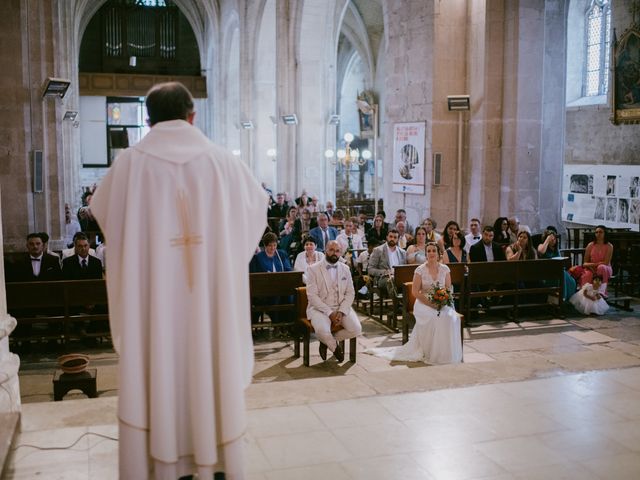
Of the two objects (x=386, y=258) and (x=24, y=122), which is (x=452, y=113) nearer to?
(x=386, y=258)

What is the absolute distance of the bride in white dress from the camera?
814cm

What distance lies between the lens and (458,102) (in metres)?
13.8

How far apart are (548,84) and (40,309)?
32.6 ft

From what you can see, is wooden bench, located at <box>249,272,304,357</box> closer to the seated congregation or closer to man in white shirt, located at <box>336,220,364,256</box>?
the seated congregation

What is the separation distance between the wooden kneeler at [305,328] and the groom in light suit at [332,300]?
72mm

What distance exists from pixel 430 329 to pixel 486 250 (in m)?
3.15

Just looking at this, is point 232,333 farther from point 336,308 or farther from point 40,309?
point 40,309

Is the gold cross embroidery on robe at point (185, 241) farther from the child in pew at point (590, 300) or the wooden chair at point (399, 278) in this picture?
Result: the child in pew at point (590, 300)

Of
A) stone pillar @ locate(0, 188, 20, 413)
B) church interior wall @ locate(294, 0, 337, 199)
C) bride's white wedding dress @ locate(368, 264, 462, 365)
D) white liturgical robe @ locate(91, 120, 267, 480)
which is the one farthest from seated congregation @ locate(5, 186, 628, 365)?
church interior wall @ locate(294, 0, 337, 199)

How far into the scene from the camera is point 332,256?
8.38 m

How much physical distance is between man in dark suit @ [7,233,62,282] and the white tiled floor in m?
4.95

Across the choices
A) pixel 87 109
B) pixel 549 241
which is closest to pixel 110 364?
pixel 549 241

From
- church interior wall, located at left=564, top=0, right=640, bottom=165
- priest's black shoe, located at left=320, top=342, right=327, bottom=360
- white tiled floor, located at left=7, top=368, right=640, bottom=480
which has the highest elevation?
church interior wall, located at left=564, top=0, right=640, bottom=165

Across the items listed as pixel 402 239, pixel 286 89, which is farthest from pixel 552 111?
pixel 286 89
